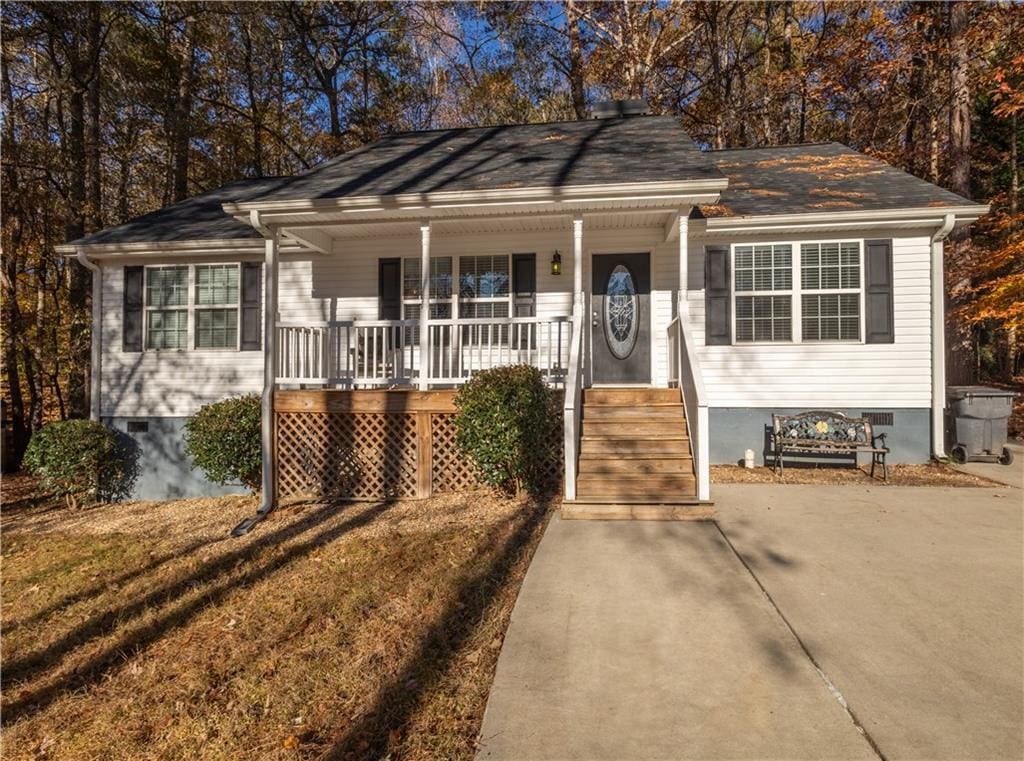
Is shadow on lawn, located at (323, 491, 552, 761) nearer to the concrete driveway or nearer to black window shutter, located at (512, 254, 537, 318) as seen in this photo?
the concrete driveway

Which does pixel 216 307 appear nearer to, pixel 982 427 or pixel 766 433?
pixel 766 433

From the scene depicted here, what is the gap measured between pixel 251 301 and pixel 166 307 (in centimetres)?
153

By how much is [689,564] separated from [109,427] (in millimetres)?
9232

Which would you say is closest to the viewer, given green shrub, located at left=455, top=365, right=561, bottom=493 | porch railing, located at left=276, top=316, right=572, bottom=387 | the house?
green shrub, located at left=455, top=365, right=561, bottom=493

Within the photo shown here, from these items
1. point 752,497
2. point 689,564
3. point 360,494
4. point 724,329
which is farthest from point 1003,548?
point 360,494

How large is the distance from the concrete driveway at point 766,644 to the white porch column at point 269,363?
389 cm

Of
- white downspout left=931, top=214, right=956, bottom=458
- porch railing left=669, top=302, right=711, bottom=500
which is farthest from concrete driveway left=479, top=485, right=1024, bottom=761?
white downspout left=931, top=214, right=956, bottom=458

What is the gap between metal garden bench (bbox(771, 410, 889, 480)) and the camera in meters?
6.86

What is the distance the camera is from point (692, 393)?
5797mm

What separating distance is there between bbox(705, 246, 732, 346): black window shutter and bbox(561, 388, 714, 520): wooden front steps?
178 cm

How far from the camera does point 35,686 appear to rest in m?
3.04

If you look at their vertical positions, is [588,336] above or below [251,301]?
below

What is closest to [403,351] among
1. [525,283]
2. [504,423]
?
[504,423]

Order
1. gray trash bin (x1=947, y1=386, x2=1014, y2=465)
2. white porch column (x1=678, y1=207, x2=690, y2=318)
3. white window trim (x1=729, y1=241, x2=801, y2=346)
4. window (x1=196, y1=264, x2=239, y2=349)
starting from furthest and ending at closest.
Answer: window (x1=196, y1=264, x2=239, y2=349) → white window trim (x1=729, y1=241, x2=801, y2=346) → gray trash bin (x1=947, y1=386, x2=1014, y2=465) → white porch column (x1=678, y1=207, x2=690, y2=318)
